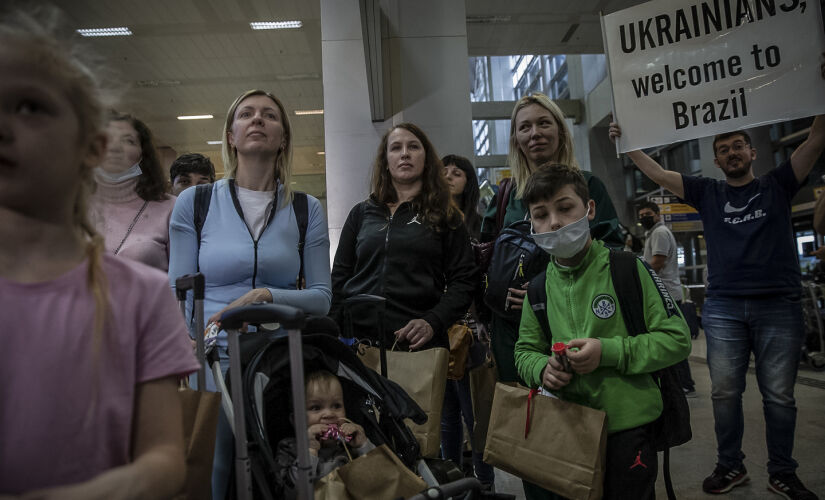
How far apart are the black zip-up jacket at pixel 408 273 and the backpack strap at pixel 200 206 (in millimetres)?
755

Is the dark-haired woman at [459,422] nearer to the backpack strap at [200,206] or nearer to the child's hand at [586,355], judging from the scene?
the child's hand at [586,355]

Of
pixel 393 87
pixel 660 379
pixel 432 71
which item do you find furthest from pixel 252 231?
pixel 432 71

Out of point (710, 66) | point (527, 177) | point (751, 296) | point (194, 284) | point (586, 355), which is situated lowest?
point (586, 355)

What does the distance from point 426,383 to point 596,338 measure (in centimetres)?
68

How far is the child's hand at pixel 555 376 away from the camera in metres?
1.97

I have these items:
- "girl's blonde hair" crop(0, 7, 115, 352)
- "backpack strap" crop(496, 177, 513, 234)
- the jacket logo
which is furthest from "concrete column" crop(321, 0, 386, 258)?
"girl's blonde hair" crop(0, 7, 115, 352)

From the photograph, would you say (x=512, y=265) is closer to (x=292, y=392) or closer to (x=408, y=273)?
(x=408, y=273)

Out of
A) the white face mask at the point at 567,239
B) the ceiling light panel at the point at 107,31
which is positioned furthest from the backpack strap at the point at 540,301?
the ceiling light panel at the point at 107,31

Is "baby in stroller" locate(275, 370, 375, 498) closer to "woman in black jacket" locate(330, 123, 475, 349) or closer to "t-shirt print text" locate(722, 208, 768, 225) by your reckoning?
"woman in black jacket" locate(330, 123, 475, 349)

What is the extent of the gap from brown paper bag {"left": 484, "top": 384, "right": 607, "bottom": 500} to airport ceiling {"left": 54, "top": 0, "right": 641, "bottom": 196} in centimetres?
845

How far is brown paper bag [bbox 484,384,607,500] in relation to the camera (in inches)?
71.2

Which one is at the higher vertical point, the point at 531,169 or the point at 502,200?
the point at 531,169

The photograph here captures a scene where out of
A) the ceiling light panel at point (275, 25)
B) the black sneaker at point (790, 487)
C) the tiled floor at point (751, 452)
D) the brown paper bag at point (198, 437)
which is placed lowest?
the tiled floor at point (751, 452)

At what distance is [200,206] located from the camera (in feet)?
7.18
